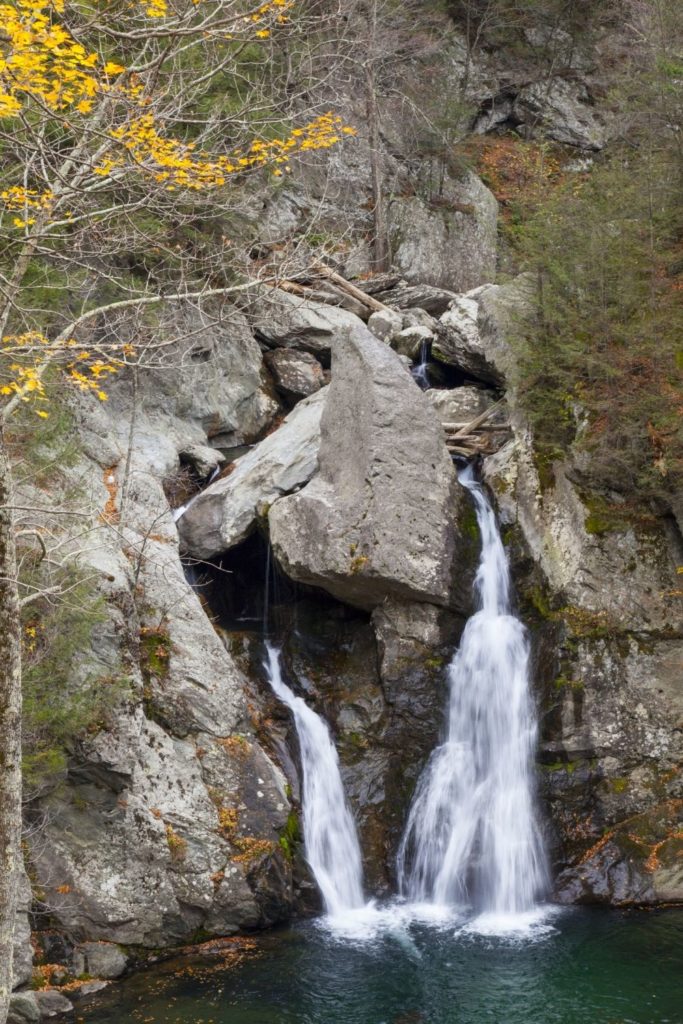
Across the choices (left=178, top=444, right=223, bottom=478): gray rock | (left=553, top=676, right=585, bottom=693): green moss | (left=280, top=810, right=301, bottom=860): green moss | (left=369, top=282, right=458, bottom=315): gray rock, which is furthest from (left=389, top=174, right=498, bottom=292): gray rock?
(left=280, top=810, right=301, bottom=860): green moss

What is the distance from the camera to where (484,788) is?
12344 mm

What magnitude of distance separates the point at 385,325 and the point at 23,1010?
13.9 metres

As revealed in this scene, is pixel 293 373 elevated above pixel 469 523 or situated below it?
above

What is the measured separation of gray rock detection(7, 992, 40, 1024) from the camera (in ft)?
27.6

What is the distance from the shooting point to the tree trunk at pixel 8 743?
21.1 feet

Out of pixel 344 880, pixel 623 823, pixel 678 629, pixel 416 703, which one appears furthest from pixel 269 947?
pixel 678 629

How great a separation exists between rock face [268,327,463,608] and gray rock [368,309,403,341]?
169 inches

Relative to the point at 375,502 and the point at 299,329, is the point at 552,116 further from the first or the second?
the point at 375,502

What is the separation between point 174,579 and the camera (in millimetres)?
12570

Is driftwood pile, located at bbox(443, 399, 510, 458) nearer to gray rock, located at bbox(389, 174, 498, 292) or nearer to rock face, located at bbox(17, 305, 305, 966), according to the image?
rock face, located at bbox(17, 305, 305, 966)

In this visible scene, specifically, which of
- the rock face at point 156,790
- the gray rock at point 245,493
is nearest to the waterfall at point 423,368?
the gray rock at point 245,493

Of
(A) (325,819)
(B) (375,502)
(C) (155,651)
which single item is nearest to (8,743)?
(C) (155,651)

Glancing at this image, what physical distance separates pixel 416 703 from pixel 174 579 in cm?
377

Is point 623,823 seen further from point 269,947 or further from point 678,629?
point 269,947
